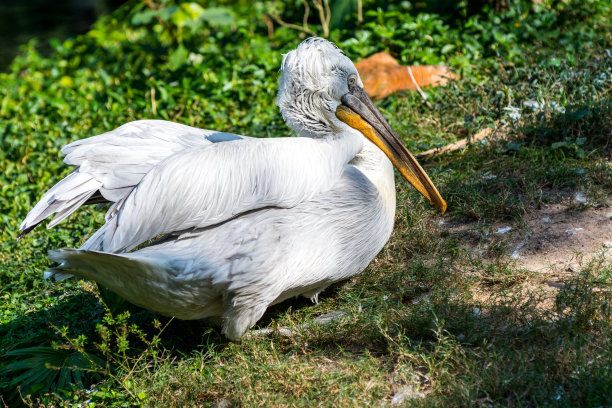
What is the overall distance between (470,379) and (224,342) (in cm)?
114

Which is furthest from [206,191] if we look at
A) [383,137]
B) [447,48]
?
[447,48]

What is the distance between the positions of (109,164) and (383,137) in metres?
1.31

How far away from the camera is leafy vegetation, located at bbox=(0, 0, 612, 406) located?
257 centimetres

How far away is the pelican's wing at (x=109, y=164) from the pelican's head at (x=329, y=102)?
479mm

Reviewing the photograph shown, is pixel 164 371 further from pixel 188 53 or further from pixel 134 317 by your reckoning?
pixel 188 53

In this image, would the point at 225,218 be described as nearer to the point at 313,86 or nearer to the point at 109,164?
the point at 109,164

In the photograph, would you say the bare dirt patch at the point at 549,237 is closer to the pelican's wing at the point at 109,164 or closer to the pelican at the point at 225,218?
the pelican at the point at 225,218

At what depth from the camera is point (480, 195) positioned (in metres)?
3.68

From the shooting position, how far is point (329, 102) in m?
3.38

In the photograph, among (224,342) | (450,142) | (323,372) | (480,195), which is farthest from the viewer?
(450,142)

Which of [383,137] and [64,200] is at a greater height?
[64,200]

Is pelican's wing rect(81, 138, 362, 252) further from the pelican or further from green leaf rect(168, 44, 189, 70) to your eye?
green leaf rect(168, 44, 189, 70)

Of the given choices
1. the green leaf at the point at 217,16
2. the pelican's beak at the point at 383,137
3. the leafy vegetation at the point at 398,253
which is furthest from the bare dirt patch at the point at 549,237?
the green leaf at the point at 217,16

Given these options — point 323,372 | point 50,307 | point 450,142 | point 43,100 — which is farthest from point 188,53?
point 323,372
